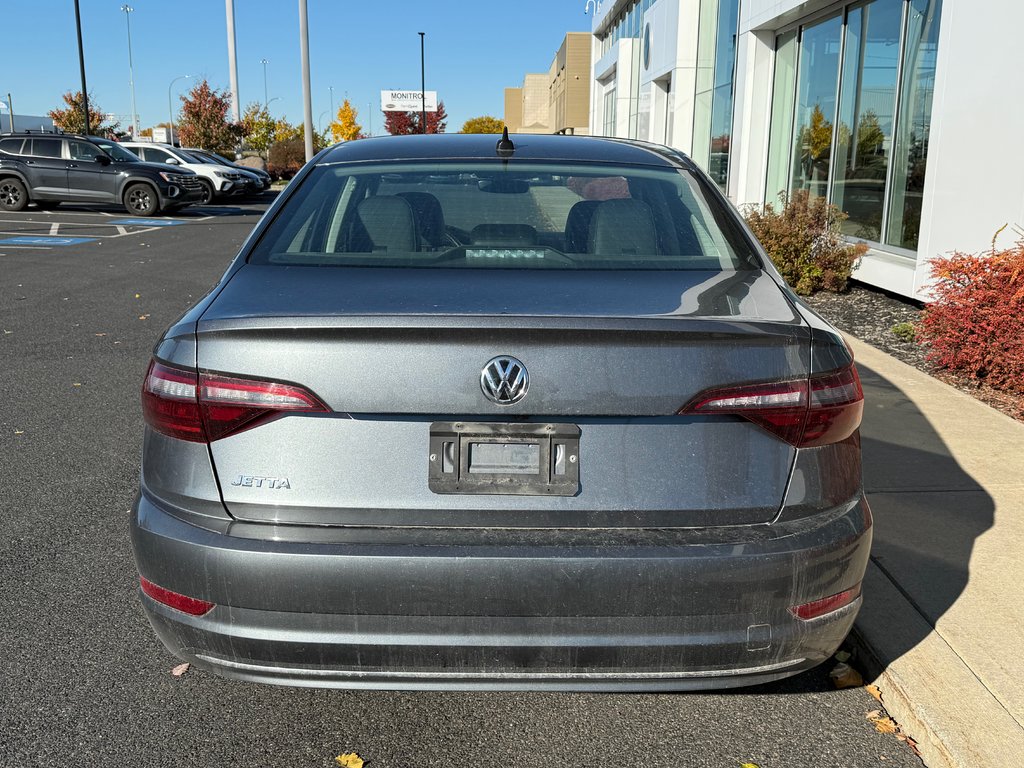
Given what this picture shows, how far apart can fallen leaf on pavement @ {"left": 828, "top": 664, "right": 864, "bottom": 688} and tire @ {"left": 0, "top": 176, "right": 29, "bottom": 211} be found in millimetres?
25504

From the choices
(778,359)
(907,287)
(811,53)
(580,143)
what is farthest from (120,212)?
(778,359)

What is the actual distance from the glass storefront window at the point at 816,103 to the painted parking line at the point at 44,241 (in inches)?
486

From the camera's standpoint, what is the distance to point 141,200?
24.5m

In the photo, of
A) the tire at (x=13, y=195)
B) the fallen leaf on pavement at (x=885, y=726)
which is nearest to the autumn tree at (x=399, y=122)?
the tire at (x=13, y=195)

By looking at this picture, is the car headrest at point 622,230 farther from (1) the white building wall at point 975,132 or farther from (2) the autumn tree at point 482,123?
(2) the autumn tree at point 482,123

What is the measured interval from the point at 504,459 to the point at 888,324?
26.1ft

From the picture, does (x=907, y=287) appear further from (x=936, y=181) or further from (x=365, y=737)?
(x=365, y=737)

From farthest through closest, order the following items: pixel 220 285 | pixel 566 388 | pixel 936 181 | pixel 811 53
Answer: pixel 811 53
pixel 936 181
pixel 220 285
pixel 566 388

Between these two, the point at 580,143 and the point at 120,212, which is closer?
the point at 580,143

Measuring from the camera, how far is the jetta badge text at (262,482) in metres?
2.39

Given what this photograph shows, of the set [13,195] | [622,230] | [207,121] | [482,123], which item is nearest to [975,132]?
[622,230]

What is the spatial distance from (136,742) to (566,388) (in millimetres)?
1655

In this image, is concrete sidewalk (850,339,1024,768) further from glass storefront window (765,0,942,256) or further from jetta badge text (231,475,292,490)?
glass storefront window (765,0,942,256)

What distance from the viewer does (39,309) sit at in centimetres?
1034
